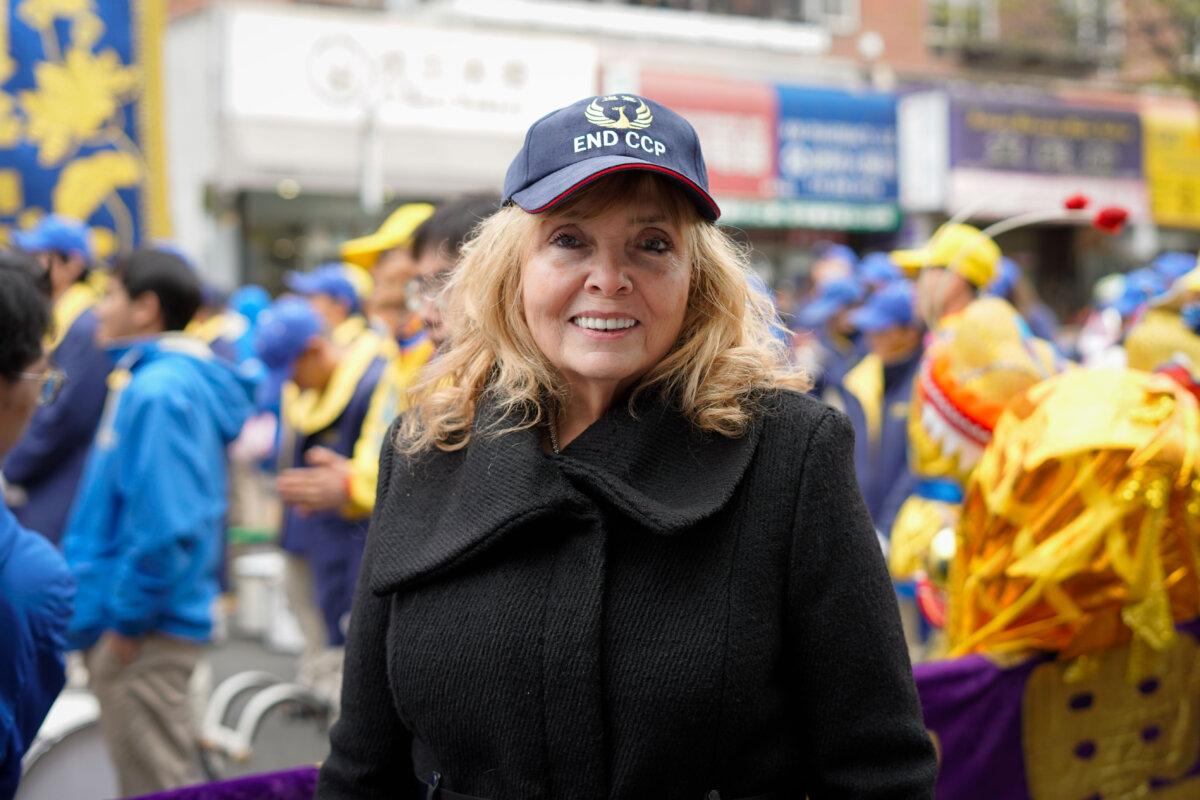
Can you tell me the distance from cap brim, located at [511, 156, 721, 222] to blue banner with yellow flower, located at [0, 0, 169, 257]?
23.0 feet

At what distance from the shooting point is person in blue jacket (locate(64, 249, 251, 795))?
407 cm

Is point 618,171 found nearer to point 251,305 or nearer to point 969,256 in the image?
point 969,256

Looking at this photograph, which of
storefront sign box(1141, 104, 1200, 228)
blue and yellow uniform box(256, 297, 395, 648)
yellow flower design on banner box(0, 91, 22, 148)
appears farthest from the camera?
storefront sign box(1141, 104, 1200, 228)

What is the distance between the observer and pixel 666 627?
1879 mm

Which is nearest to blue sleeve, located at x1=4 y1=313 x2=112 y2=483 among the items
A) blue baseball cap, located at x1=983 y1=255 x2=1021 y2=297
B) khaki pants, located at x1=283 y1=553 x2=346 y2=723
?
khaki pants, located at x1=283 y1=553 x2=346 y2=723

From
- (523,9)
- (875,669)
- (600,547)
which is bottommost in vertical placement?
(875,669)

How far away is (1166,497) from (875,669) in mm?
1505

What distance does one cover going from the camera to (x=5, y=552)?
7.61 feet

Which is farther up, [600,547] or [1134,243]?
[600,547]

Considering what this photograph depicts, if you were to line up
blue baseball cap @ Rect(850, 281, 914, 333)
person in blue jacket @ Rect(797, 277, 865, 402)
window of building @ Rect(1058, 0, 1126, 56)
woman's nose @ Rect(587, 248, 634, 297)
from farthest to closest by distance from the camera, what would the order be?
window of building @ Rect(1058, 0, 1126, 56)
person in blue jacket @ Rect(797, 277, 865, 402)
blue baseball cap @ Rect(850, 281, 914, 333)
woman's nose @ Rect(587, 248, 634, 297)

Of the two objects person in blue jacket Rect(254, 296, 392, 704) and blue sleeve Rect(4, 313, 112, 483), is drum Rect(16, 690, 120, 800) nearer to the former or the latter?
person in blue jacket Rect(254, 296, 392, 704)

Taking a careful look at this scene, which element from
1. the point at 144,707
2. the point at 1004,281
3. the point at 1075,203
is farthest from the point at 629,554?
the point at 1004,281

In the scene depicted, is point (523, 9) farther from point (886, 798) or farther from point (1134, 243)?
point (886, 798)

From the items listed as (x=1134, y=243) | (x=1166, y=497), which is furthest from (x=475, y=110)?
(x=1166, y=497)
